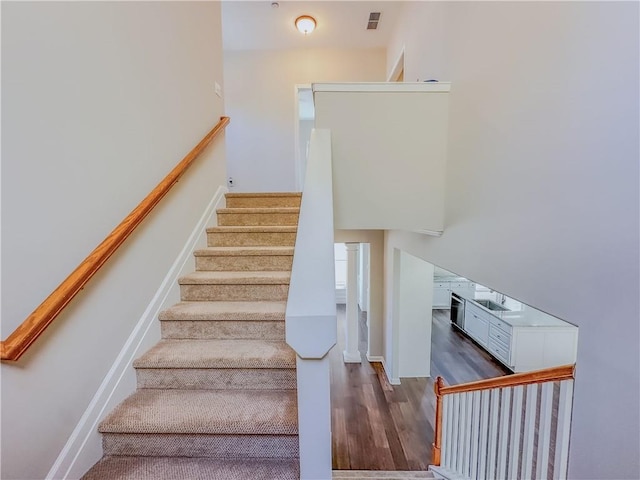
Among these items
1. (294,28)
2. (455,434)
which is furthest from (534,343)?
(294,28)

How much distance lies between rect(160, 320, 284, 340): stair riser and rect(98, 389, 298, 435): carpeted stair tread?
327mm

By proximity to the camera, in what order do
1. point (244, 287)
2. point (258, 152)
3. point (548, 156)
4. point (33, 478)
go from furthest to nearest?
point (258, 152)
point (244, 287)
point (548, 156)
point (33, 478)

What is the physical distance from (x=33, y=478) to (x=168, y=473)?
1.42ft

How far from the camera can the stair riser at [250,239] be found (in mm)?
2463

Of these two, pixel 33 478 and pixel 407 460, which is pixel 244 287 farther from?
pixel 407 460

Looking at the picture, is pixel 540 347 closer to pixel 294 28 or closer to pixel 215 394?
pixel 215 394

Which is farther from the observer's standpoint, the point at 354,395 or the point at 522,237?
the point at 354,395

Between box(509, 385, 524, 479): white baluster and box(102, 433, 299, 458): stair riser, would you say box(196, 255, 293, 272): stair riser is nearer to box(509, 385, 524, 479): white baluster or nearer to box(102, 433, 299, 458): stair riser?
box(102, 433, 299, 458): stair riser

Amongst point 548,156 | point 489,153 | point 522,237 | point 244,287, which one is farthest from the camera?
point 244,287

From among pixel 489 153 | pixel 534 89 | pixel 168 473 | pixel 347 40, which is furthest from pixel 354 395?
pixel 347 40

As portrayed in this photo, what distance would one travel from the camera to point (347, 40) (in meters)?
4.48

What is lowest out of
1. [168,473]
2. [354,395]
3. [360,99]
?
[354,395]

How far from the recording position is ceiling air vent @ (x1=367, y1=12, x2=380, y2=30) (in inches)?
154

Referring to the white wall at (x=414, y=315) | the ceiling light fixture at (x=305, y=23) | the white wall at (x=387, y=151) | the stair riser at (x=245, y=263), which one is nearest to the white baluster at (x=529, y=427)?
the white wall at (x=387, y=151)
